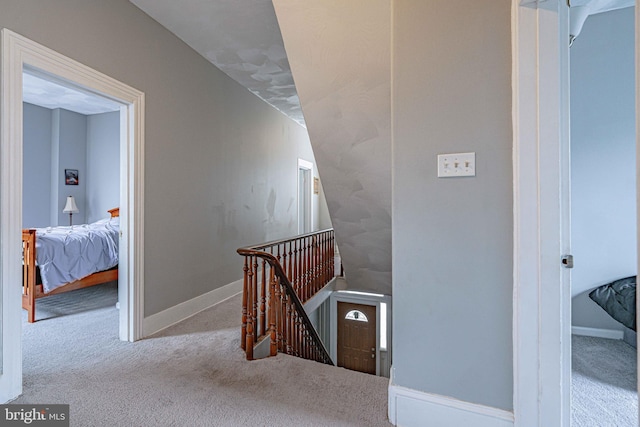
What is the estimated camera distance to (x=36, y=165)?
198 inches

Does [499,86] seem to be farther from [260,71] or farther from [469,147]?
[260,71]

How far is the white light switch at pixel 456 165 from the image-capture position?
54.1 inches

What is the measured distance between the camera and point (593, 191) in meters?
2.72

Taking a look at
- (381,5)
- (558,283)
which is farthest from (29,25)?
(558,283)

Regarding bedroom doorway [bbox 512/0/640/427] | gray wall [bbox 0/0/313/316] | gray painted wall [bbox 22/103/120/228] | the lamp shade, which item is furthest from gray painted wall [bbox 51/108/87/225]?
bedroom doorway [bbox 512/0/640/427]

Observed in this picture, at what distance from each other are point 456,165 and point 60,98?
566 centimetres

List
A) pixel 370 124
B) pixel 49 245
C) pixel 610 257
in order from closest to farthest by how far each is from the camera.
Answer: pixel 370 124 → pixel 610 257 → pixel 49 245

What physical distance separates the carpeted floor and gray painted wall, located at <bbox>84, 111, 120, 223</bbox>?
612cm

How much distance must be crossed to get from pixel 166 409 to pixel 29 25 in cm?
216

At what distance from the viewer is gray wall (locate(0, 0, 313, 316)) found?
6.75 feet

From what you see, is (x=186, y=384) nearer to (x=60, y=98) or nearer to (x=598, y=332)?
(x=598, y=332)

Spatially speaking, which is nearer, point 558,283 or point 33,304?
point 558,283

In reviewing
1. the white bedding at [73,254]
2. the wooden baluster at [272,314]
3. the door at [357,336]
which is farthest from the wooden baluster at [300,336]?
the white bedding at [73,254]

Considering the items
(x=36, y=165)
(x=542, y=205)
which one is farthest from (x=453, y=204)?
(x=36, y=165)
